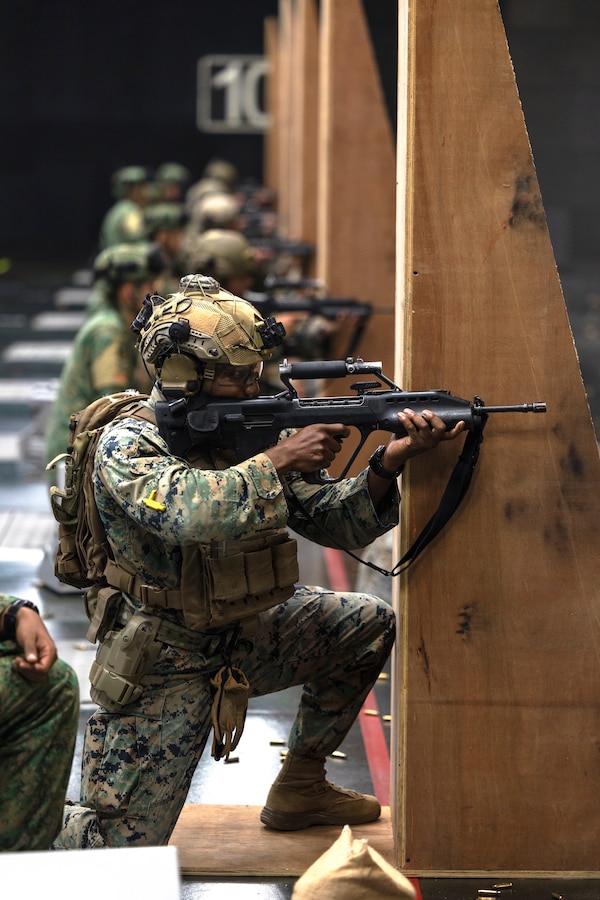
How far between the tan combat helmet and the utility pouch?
721mm

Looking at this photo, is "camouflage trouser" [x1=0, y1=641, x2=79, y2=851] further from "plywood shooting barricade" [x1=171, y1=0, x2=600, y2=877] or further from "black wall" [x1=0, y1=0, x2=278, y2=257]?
"black wall" [x1=0, y1=0, x2=278, y2=257]

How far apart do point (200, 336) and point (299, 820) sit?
1673 millimetres

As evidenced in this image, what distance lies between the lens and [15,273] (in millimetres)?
25906

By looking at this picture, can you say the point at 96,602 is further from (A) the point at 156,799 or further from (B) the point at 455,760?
(B) the point at 455,760

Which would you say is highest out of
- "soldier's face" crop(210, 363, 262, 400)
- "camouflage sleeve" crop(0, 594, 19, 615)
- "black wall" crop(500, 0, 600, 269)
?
"black wall" crop(500, 0, 600, 269)

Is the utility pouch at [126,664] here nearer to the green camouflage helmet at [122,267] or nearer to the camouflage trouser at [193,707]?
the camouflage trouser at [193,707]

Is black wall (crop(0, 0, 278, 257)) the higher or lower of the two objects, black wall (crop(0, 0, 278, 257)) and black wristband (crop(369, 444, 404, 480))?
the higher

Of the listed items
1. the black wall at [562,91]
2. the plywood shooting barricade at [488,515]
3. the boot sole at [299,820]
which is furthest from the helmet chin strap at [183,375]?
the black wall at [562,91]

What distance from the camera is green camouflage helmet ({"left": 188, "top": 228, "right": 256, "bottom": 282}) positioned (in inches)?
329

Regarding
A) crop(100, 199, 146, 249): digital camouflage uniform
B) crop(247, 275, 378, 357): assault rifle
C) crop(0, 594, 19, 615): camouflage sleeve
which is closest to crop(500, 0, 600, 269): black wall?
crop(100, 199, 146, 249): digital camouflage uniform

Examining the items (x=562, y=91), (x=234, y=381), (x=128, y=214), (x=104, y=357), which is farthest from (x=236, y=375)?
(x=562, y=91)

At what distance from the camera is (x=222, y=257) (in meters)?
8.58

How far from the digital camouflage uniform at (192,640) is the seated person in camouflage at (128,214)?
10.6 m

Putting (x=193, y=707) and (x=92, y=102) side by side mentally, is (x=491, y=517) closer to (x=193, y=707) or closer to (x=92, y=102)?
(x=193, y=707)
